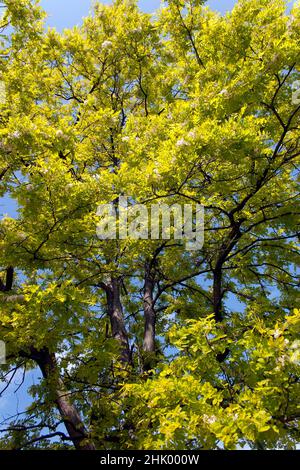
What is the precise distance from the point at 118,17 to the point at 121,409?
10177 mm

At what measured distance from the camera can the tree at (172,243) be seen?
4.49 metres

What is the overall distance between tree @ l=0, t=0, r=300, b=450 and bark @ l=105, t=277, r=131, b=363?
0.13 ft

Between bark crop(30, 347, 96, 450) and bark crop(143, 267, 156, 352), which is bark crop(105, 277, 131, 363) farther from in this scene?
bark crop(30, 347, 96, 450)

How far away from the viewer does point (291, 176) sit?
28.7 feet

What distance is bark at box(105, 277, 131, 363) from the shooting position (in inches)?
336

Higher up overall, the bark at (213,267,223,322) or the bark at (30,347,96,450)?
the bark at (213,267,223,322)

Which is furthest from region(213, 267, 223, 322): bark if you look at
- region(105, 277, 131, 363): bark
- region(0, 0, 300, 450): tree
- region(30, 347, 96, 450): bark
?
region(30, 347, 96, 450): bark

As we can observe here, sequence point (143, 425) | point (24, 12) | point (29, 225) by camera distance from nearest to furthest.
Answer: point (143, 425), point (29, 225), point (24, 12)

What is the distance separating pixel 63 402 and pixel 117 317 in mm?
2669

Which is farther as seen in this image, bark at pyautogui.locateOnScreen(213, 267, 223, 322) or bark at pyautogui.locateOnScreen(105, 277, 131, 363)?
bark at pyautogui.locateOnScreen(105, 277, 131, 363)

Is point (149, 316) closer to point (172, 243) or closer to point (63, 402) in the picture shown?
point (172, 243)

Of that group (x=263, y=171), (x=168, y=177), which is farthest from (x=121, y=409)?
(x=263, y=171)

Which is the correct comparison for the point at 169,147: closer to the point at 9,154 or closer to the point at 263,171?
the point at 263,171

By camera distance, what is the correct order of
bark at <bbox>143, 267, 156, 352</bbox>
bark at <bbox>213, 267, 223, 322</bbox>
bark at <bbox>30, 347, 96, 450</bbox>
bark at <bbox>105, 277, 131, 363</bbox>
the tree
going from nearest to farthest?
the tree, bark at <bbox>30, 347, 96, 450</bbox>, bark at <bbox>213, 267, 223, 322</bbox>, bark at <bbox>105, 277, 131, 363</bbox>, bark at <bbox>143, 267, 156, 352</bbox>
